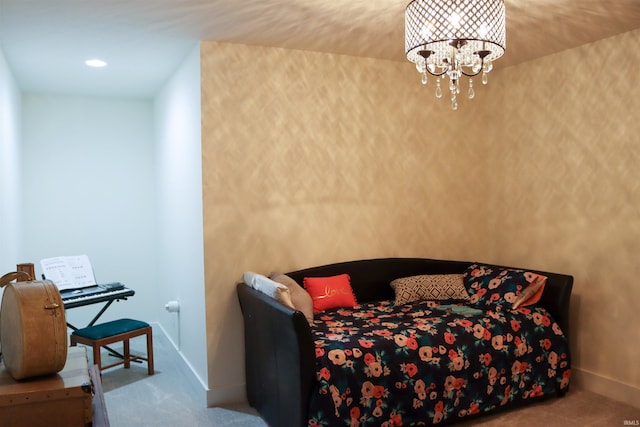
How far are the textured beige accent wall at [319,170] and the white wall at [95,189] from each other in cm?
220

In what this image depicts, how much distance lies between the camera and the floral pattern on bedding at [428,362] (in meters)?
2.85

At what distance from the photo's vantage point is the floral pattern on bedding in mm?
2850

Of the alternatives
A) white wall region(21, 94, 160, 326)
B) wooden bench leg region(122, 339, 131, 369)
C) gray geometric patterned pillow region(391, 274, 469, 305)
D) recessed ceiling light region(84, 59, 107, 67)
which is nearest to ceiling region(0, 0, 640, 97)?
recessed ceiling light region(84, 59, 107, 67)

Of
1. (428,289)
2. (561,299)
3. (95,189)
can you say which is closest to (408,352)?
(428,289)

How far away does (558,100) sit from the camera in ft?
13.2

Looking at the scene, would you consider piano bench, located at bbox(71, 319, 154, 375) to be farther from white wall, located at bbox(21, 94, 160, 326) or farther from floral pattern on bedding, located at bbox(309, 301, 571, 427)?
floral pattern on bedding, located at bbox(309, 301, 571, 427)

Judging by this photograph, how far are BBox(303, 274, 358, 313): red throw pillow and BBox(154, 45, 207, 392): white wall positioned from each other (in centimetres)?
74

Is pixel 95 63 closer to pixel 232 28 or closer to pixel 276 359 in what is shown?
pixel 232 28

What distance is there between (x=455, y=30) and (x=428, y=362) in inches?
70.1

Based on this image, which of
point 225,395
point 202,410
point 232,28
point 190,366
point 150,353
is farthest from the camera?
point 150,353

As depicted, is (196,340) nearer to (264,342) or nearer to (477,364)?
(264,342)

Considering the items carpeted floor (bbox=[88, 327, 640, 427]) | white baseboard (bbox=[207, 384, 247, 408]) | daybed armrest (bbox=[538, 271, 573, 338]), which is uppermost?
daybed armrest (bbox=[538, 271, 573, 338])

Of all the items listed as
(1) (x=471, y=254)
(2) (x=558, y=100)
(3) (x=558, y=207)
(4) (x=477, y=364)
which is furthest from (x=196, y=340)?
(2) (x=558, y=100)

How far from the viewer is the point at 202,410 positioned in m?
3.51
